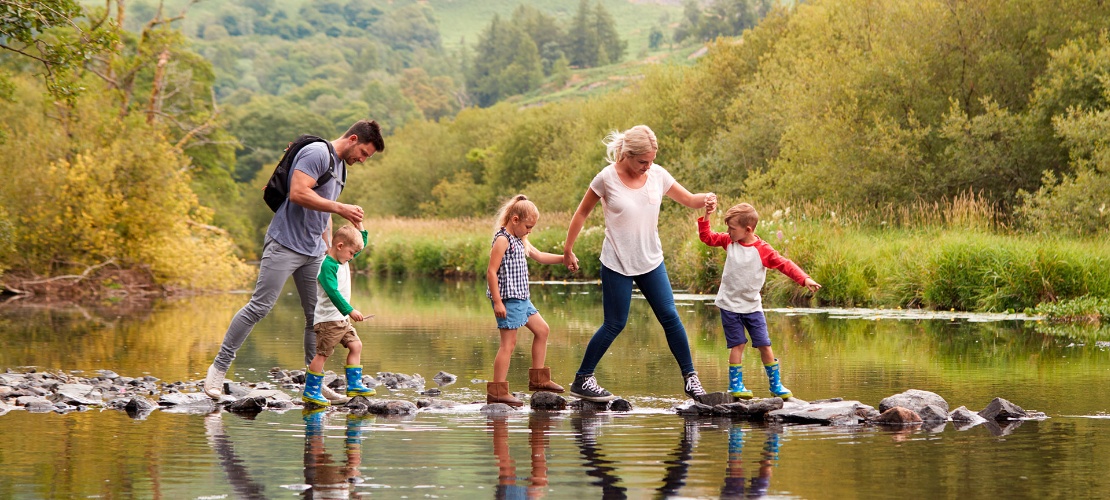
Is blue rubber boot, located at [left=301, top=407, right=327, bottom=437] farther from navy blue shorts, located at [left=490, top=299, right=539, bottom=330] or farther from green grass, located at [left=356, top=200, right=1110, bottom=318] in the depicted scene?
green grass, located at [left=356, top=200, right=1110, bottom=318]

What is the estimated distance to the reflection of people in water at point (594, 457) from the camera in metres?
5.99

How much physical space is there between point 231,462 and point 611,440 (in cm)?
224

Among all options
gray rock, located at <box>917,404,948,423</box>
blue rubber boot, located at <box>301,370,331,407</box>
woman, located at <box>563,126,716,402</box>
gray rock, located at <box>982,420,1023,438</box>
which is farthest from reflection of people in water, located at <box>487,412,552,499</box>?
gray rock, located at <box>982,420,1023,438</box>

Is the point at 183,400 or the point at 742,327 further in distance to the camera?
the point at 742,327

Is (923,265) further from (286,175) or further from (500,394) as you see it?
(286,175)

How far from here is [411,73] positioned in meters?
184

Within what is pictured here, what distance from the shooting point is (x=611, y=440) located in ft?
25.2

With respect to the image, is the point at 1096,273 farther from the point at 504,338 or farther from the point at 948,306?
the point at 504,338

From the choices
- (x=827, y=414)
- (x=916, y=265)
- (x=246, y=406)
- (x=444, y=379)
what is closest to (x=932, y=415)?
(x=827, y=414)

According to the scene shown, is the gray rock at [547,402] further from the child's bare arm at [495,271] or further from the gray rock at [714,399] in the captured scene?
the gray rock at [714,399]

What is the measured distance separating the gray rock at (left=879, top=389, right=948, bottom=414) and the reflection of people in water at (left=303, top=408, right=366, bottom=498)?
3525 millimetres

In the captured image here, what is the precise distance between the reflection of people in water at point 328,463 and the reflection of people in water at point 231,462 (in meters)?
0.25

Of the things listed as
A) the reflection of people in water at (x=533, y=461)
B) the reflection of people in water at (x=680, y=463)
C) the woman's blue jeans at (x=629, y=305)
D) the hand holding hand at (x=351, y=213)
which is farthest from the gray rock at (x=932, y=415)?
the hand holding hand at (x=351, y=213)

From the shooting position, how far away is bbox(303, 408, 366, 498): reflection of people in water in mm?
6000
